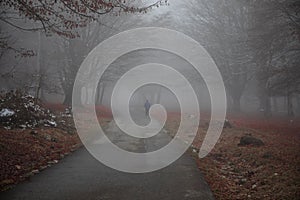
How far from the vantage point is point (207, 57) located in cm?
3562

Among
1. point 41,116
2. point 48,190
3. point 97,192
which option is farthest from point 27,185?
point 41,116

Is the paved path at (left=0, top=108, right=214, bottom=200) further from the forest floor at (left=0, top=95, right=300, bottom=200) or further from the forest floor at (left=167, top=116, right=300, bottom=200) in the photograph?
the forest floor at (left=167, top=116, right=300, bottom=200)

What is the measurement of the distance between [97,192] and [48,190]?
104 centimetres

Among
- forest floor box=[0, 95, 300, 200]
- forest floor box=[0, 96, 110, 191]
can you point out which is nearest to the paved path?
forest floor box=[0, 95, 300, 200]

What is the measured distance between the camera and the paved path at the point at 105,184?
6324 millimetres

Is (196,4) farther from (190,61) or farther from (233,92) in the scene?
(233,92)

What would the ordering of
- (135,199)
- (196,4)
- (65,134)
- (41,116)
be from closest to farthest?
(135,199) < (65,134) < (41,116) < (196,4)

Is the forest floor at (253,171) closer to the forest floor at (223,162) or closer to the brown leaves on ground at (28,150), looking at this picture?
the forest floor at (223,162)

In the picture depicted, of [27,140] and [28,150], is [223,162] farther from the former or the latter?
[27,140]

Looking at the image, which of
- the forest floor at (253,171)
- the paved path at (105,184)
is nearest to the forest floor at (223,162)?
the forest floor at (253,171)

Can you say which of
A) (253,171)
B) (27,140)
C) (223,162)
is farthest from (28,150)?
(253,171)

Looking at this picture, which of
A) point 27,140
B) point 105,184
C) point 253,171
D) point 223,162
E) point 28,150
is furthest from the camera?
point 27,140

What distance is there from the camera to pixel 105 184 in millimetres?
7227

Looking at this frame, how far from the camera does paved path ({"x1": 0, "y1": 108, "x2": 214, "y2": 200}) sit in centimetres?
632
